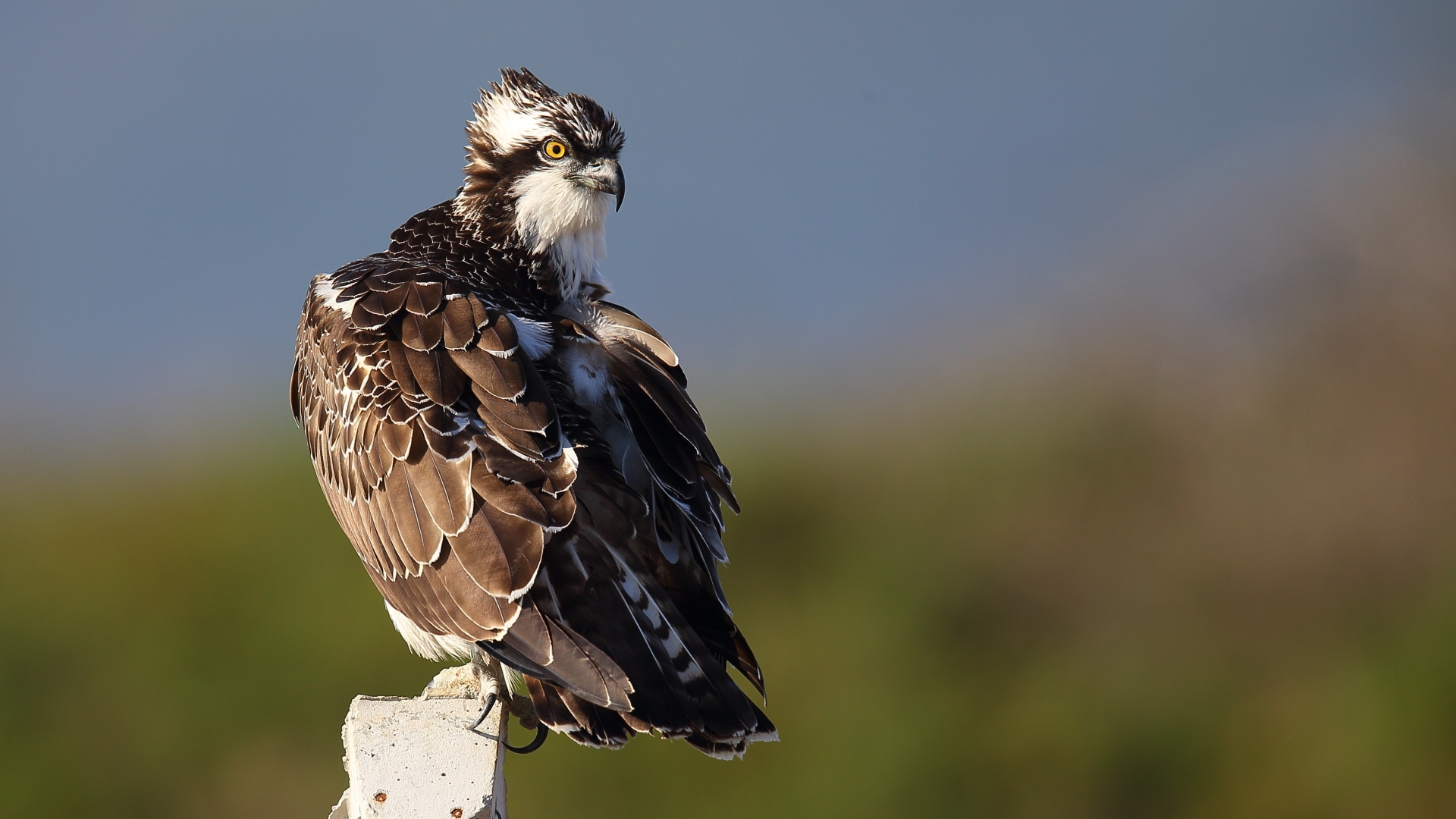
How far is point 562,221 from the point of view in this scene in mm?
5480

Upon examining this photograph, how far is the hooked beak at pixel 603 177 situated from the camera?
18.0 feet

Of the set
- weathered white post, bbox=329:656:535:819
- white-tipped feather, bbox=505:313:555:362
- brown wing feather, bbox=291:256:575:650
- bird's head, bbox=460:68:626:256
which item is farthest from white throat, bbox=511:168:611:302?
weathered white post, bbox=329:656:535:819

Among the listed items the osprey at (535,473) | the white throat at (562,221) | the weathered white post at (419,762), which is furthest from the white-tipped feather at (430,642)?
the white throat at (562,221)

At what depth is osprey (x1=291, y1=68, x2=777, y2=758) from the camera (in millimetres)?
3840

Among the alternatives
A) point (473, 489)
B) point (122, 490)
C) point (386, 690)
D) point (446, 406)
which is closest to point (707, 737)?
point (473, 489)

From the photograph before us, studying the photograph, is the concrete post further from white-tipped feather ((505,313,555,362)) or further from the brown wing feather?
white-tipped feather ((505,313,555,362))

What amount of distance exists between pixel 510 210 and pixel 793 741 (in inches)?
265

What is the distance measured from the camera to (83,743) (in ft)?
38.9

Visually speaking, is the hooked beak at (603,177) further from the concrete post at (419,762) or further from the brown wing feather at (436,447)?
the concrete post at (419,762)

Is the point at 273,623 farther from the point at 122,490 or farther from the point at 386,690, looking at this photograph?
the point at 122,490

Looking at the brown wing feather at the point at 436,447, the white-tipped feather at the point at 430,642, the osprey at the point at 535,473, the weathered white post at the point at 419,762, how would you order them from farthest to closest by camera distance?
the white-tipped feather at the point at 430,642, the brown wing feather at the point at 436,447, the osprey at the point at 535,473, the weathered white post at the point at 419,762

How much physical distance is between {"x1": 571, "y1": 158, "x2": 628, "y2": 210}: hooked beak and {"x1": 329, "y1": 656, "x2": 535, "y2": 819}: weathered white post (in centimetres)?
258

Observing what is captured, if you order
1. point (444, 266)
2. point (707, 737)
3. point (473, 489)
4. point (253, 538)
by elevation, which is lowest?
point (253, 538)

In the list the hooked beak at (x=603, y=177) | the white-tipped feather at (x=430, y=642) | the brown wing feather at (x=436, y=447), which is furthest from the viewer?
the hooked beak at (x=603, y=177)
